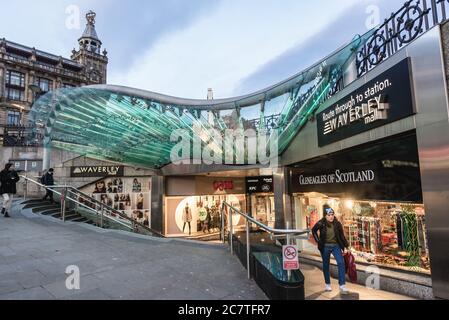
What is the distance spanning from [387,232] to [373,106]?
268 centimetres

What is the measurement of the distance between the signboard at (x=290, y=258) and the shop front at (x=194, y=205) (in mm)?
12629

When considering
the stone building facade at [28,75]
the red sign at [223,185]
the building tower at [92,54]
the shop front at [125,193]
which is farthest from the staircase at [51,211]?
the building tower at [92,54]

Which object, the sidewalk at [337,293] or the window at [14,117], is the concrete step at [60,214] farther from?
the window at [14,117]

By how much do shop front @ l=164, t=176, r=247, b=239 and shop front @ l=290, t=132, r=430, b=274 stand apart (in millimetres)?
9051

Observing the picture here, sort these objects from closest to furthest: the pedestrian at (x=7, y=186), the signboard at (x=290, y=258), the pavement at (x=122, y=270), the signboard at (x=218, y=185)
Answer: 1. the signboard at (x=290, y=258)
2. the pavement at (x=122, y=270)
3. the pedestrian at (x=7, y=186)
4. the signboard at (x=218, y=185)

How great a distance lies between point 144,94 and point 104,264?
674 centimetres

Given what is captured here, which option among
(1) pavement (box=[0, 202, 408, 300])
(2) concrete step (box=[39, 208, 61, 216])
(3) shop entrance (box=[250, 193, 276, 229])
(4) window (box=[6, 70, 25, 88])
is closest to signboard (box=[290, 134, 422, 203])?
(1) pavement (box=[0, 202, 408, 300])

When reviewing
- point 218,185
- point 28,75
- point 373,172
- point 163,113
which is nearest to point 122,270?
point 373,172

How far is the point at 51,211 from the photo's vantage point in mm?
11539

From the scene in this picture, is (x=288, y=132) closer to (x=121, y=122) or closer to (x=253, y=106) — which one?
(x=253, y=106)

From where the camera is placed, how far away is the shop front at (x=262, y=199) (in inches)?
596

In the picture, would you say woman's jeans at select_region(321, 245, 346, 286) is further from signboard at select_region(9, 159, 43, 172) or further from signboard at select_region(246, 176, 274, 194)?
signboard at select_region(9, 159, 43, 172)

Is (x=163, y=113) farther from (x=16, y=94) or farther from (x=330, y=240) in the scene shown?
(x=16, y=94)
